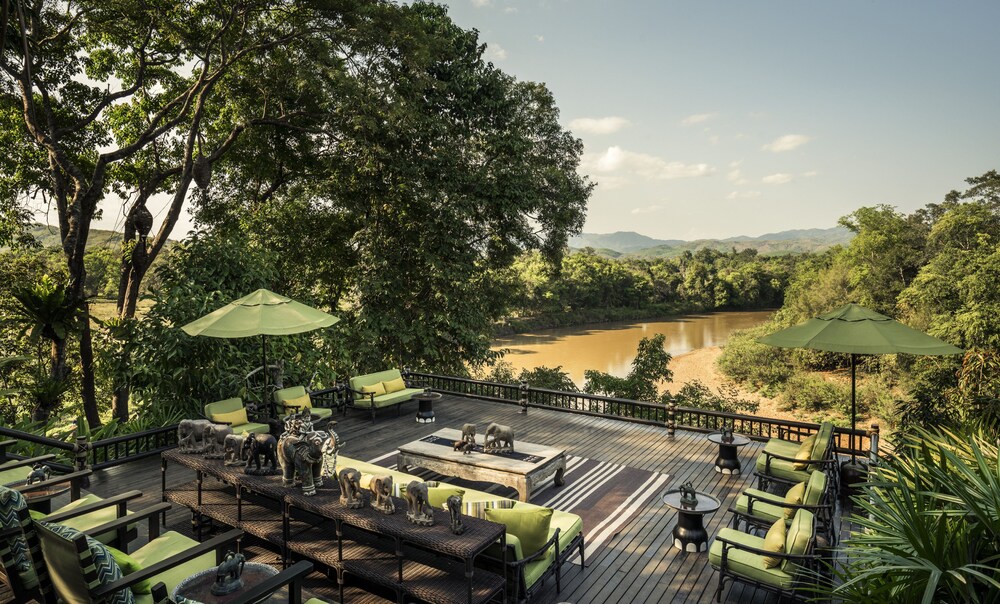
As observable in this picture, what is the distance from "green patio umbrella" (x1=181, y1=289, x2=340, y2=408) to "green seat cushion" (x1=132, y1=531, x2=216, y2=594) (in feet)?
7.74

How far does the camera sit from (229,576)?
274 cm

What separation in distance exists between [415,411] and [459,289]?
14.2ft

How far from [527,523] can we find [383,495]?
1.07 metres

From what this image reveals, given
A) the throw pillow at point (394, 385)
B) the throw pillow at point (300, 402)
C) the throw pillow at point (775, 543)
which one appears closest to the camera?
the throw pillow at point (775, 543)

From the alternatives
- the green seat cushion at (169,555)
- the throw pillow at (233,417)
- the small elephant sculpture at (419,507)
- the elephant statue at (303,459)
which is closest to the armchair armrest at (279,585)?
the green seat cushion at (169,555)

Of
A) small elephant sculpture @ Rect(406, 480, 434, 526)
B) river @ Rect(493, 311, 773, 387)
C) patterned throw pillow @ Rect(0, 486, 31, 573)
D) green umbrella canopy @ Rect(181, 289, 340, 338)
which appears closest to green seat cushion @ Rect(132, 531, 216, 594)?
patterned throw pillow @ Rect(0, 486, 31, 573)

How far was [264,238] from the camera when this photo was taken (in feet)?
40.9

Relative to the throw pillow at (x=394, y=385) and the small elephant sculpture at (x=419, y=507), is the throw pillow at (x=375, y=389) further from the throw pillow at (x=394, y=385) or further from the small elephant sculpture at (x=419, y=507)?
the small elephant sculpture at (x=419, y=507)

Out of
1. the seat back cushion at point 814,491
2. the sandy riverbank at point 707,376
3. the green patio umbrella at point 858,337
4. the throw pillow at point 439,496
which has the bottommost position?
the sandy riverbank at point 707,376

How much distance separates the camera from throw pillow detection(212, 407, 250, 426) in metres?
6.96

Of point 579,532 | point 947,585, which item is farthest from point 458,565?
point 947,585

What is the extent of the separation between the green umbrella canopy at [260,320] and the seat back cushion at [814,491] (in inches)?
193

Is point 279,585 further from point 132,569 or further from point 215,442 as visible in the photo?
point 215,442

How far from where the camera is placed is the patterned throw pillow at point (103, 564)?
2369 mm
